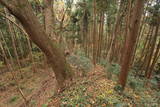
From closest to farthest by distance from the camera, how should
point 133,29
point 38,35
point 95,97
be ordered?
1. point 38,35
2. point 133,29
3. point 95,97

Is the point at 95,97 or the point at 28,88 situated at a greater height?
the point at 95,97

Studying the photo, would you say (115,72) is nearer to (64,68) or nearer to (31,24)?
(64,68)

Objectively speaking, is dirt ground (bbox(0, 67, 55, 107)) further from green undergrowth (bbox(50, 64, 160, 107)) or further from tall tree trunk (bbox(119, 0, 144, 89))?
tall tree trunk (bbox(119, 0, 144, 89))

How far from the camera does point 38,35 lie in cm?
271

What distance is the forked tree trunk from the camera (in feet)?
7.02

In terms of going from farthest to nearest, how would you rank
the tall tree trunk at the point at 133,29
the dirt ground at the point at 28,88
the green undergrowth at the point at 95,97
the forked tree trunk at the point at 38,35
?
the dirt ground at the point at 28,88 < the green undergrowth at the point at 95,97 < the tall tree trunk at the point at 133,29 < the forked tree trunk at the point at 38,35

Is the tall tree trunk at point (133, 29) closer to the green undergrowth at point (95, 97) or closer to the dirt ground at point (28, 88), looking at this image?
the green undergrowth at point (95, 97)

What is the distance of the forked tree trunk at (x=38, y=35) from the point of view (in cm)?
214

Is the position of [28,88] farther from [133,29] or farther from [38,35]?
[133,29]

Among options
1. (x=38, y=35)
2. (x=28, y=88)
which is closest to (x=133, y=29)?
(x=38, y=35)

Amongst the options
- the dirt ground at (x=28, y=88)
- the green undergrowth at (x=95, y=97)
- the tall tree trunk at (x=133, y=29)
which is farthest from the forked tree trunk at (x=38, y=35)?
the tall tree trunk at (x=133, y=29)

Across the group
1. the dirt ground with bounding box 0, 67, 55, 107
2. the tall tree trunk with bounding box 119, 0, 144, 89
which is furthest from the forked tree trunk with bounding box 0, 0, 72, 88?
the tall tree trunk with bounding box 119, 0, 144, 89

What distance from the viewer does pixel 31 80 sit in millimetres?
7941

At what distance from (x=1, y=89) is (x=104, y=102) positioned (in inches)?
290
